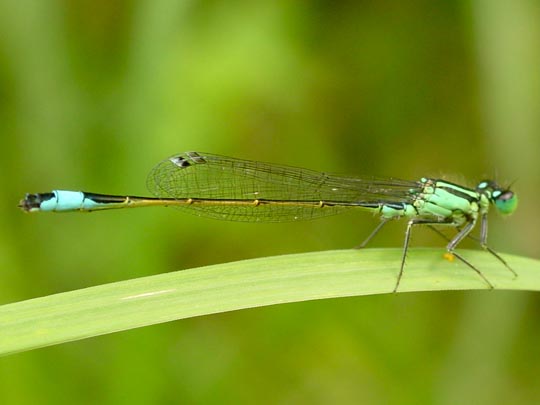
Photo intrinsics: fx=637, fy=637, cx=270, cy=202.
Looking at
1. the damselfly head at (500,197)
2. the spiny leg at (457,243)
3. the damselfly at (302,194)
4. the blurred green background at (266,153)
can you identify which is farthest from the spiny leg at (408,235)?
the blurred green background at (266,153)

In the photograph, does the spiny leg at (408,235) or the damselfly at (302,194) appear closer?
the spiny leg at (408,235)

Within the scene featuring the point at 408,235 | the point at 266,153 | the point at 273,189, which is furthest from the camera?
the point at 266,153

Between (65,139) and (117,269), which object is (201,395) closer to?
(117,269)

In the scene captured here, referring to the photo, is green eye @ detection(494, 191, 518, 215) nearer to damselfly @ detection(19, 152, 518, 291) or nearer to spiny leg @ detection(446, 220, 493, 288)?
damselfly @ detection(19, 152, 518, 291)

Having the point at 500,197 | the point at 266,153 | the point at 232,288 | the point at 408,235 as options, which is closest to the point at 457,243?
the point at 408,235

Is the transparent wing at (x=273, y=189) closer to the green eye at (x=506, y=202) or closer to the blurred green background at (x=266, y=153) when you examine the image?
the blurred green background at (x=266, y=153)

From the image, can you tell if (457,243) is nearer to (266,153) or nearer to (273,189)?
(273,189)
